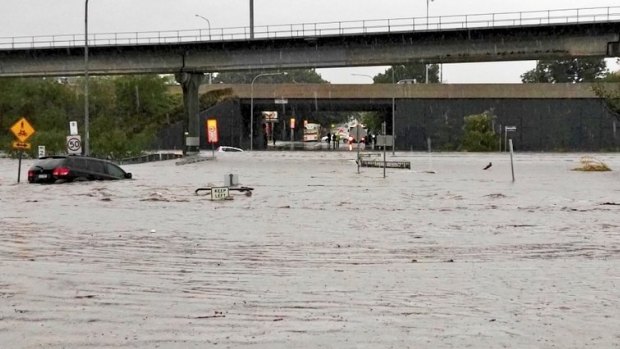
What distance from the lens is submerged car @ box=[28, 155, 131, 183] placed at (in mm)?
28906

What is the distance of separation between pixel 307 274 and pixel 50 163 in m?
21.7

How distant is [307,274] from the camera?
1010cm

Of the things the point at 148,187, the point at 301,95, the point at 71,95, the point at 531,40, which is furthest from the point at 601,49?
the point at 71,95

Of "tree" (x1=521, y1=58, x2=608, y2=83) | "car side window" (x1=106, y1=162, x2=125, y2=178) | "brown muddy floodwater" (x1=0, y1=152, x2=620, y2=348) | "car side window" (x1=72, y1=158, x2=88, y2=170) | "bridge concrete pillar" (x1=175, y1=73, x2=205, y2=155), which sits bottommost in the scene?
"brown muddy floodwater" (x1=0, y1=152, x2=620, y2=348)

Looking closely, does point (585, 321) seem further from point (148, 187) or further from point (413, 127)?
point (413, 127)

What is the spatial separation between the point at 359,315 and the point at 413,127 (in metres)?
74.8

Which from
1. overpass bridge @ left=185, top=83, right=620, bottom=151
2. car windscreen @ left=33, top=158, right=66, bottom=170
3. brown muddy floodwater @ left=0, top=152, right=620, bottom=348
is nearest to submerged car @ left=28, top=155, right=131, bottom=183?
car windscreen @ left=33, top=158, right=66, bottom=170

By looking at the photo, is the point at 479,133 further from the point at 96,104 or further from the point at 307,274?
the point at 307,274

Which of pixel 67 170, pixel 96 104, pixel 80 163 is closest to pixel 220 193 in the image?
pixel 67 170

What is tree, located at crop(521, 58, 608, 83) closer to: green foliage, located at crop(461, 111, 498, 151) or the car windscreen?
green foliage, located at crop(461, 111, 498, 151)

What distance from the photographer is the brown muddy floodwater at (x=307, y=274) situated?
6859mm

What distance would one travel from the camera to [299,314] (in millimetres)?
7586

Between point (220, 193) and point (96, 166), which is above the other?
point (96, 166)

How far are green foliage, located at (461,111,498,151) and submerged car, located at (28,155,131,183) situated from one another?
5217 cm
